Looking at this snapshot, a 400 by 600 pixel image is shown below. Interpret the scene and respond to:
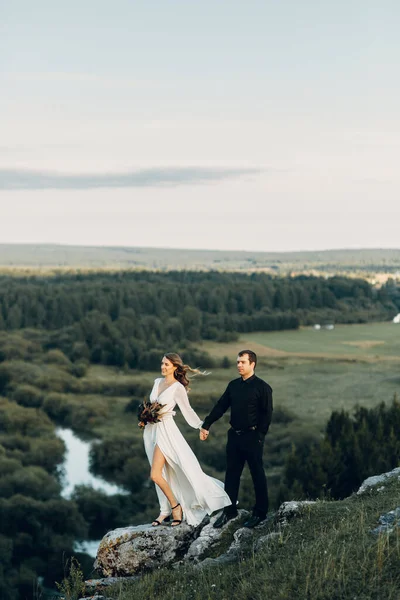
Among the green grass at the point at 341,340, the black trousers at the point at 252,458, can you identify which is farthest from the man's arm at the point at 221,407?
the green grass at the point at 341,340

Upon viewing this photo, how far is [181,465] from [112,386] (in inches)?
3153

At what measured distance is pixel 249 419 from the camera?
10625 millimetres

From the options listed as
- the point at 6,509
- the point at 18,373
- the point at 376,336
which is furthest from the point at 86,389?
the point at 376,336

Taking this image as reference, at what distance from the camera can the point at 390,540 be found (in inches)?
345

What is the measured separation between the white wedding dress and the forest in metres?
19.5

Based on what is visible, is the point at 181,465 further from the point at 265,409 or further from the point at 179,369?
the point at 265,409

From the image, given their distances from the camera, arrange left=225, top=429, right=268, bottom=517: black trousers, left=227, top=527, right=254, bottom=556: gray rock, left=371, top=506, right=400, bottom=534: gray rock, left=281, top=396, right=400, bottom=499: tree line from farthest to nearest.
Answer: left=281, top=396, right=400, bottom=499: tree line → left=225, top=429, right=268, bottom=517: black trousers → left=227, top=527, right=254, bottom=556: gray rock → left=371, top=506, right=400, bottom=534: gray rock

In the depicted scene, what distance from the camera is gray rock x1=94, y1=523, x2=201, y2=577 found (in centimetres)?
1097

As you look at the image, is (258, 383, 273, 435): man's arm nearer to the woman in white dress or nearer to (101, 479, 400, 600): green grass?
the woman in white dress

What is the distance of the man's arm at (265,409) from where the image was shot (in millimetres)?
10586

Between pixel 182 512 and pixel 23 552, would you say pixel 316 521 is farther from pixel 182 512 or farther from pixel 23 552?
pixel 23 552

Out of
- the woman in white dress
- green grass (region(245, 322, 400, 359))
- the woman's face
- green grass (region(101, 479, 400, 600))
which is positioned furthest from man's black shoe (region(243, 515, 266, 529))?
green grass (region(245, 322, 400, 359))

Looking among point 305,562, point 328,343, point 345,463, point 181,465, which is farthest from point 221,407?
point 328,343

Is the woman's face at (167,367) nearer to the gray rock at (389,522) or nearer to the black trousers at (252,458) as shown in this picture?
the black trousers at (252,458)
